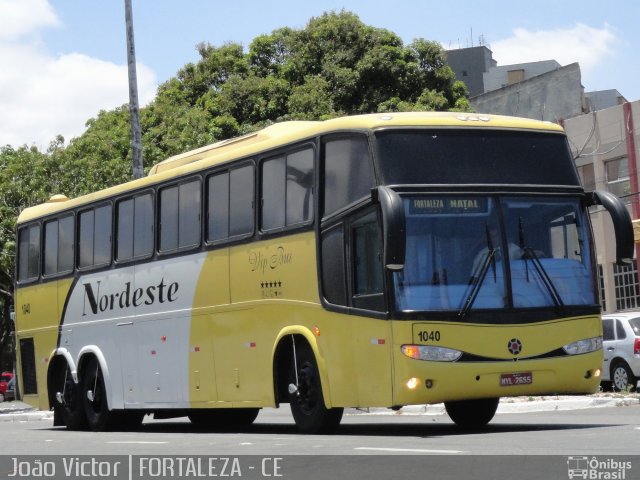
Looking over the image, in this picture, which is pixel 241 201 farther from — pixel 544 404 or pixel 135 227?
pixel 544 404

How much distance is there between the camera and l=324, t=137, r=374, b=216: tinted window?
1481 cm

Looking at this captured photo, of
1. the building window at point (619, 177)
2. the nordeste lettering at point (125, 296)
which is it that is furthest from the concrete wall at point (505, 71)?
the nordeste lettering at point (125, 296)

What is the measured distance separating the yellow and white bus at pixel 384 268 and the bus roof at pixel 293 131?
3 cm

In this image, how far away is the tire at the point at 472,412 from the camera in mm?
16562

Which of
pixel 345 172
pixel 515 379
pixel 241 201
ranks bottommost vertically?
pixel 515 379

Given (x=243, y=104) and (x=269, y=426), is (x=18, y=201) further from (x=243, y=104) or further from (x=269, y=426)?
(x=269, y=426)

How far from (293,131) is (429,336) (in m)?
3.56

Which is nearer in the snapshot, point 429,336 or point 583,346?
point 429,336

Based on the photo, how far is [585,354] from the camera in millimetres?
14945

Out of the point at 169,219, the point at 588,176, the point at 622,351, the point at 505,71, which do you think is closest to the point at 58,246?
the point at 169,219

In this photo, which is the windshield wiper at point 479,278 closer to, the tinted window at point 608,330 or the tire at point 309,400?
the tire at point 309,400

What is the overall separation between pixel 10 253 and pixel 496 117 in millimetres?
31740

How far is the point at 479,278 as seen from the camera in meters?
14.4

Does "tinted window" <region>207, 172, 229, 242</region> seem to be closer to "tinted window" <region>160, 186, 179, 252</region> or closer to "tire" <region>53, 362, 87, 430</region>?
"tinted window" <region>160, 186, 179, 252</region>
